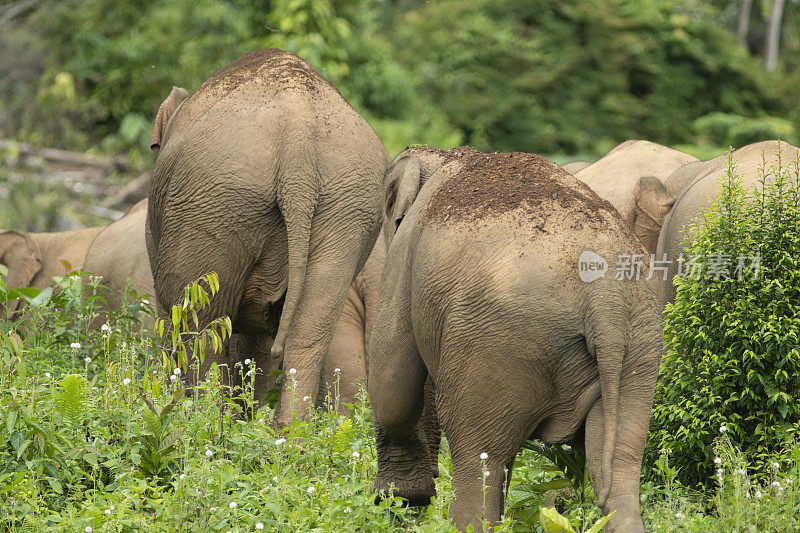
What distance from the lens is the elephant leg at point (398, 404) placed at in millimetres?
4754

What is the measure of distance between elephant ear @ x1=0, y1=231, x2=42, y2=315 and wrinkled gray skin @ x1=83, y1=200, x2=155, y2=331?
35.8 inches

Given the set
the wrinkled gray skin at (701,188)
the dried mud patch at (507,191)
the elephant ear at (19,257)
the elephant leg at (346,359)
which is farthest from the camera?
the elephant ear at (19,257)

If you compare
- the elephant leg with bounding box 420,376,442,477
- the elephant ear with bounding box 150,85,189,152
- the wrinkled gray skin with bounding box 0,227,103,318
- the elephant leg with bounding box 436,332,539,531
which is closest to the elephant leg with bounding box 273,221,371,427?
the elephant leg with bounding box 420,376,442,477

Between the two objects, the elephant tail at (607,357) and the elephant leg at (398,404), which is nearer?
the elephant tail at (607,357)

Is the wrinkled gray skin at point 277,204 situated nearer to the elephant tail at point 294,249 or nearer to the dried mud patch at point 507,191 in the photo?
the elephant tail at point 294,249

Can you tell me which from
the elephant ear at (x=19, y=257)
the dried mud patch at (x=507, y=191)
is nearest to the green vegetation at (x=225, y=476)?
the dried mud patch at (x=507, y=191)

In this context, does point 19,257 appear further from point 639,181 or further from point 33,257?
point 639,181

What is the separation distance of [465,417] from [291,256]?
6.09 feet

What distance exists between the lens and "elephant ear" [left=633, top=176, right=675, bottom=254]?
789 cm

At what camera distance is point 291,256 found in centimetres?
586

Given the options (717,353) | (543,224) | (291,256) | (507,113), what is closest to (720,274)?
(717,353)

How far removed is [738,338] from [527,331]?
1.91m

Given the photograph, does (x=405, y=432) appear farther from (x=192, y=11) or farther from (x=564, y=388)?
(x=192, y=11)

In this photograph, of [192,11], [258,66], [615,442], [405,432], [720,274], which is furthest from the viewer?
[192,11]
